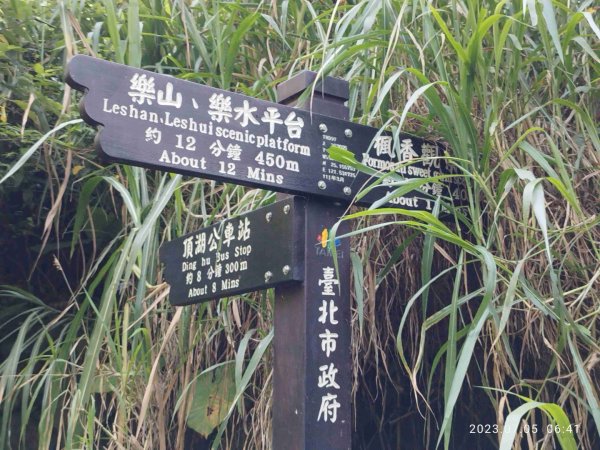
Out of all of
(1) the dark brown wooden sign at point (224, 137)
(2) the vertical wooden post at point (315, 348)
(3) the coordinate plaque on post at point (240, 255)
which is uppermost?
(1) the dark brown wooden sign at point (224, 137)

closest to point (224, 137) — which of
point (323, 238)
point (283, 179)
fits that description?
point (283, 179)

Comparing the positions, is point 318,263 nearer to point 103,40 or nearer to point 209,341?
point 209,341

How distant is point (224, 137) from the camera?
1.15 meters

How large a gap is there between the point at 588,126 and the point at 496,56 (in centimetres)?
23

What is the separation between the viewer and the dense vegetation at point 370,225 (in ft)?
4.18

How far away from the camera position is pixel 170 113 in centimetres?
112

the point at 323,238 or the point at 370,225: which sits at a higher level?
the point at 370,225

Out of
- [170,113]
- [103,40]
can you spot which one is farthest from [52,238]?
[170,113]

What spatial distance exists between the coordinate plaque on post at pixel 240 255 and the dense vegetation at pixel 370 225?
0.30 feet

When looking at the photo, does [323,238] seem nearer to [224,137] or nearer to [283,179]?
[283,179]

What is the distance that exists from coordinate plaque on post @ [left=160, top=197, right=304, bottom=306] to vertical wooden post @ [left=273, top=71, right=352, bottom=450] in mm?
28

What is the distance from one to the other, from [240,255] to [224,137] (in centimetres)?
21

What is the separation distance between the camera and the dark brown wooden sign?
107cm

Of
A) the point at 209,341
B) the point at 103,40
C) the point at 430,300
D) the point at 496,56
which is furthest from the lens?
the point at 103,40
